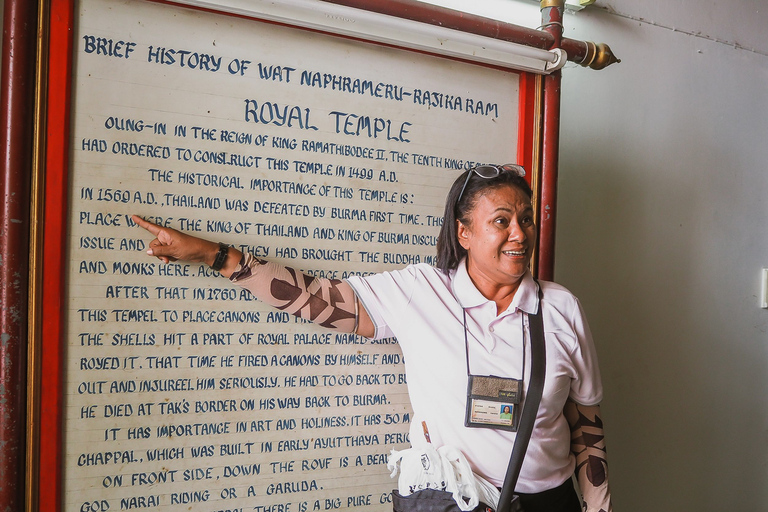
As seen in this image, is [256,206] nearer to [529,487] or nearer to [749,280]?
[529,487]

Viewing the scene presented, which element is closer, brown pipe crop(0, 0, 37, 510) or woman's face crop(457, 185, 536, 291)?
brown pipe crop(0, 0, 37, 510)

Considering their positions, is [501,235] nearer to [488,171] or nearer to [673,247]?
[488,171]

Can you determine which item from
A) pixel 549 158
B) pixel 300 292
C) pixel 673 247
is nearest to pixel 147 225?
pixel 300 292

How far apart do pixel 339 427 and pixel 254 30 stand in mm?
1077

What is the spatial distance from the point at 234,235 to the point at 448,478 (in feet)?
2.58

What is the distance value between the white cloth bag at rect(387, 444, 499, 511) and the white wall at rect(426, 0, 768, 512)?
0.97 metres

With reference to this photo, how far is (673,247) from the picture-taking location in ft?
6.98

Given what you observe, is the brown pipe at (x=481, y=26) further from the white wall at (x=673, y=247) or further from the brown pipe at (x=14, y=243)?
the brown pipe at (x=14, y=243)

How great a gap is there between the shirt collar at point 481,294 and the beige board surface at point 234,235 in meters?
0.21

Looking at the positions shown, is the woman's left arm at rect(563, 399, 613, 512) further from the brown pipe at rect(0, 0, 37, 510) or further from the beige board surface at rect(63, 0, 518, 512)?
the brown pipe at rect(0, 0, 37, 510)

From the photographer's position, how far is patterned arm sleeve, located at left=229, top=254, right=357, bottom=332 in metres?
1.32

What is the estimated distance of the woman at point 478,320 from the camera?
1293 mm

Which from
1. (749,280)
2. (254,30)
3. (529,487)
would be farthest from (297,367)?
(749,280)

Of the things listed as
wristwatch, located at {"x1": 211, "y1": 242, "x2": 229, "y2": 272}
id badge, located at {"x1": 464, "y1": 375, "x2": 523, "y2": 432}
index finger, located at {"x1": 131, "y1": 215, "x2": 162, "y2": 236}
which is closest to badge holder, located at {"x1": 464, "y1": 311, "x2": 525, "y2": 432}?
id badge, located at {"x1": 464, "y1": 375, "x2": 523, "y2": 432}
